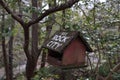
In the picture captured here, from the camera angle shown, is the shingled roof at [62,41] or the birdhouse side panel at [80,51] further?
the birdhouse side panel at [80,51]

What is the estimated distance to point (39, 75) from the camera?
8.93 feet

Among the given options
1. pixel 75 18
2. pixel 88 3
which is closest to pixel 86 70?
pixel 75 18

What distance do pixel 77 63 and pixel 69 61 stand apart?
0.12m

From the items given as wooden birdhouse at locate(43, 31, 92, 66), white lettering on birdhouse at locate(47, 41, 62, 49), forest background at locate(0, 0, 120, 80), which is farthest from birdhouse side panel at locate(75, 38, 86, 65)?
white lettering on birdhouse at locate(47, 41, 62, 49)

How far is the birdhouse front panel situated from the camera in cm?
277

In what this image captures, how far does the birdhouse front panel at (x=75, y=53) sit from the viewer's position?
2773 mm

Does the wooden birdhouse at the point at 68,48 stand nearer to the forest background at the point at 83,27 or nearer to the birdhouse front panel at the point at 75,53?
the birdhouse front panel at the point at 75,53

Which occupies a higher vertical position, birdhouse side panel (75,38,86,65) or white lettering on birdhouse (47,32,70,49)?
white lettering on birdhouse (47,32,70,49)

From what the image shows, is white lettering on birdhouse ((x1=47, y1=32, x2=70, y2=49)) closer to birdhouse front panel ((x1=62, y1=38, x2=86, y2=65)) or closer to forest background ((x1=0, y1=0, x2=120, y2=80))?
birdhouse front panel ((x1=62, y1=38, x2=86, y2=65))

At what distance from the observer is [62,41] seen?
2.75 m

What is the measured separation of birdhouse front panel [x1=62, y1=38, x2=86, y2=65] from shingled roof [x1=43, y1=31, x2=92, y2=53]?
0.06 metres

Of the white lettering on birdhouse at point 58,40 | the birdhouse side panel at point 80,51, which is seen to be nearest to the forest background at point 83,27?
the birdhouse side panel at point 80,51

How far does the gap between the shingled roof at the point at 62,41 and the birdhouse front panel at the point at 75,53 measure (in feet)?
0.20

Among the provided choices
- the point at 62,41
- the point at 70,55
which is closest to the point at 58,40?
the point at 62,41
